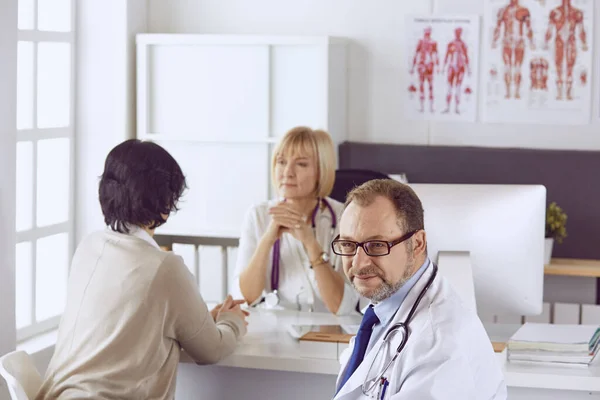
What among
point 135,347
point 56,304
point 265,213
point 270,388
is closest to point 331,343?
point 270,388

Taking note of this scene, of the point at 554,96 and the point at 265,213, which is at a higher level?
the point at 554,96

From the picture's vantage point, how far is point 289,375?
3152 millimetres

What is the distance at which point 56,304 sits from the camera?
178 inches

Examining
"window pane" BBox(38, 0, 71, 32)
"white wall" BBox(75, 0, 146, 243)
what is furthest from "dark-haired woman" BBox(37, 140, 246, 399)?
"white wall" BBox(75, 0, 146, 243)

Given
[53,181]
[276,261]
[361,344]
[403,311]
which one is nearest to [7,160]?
[53,181]

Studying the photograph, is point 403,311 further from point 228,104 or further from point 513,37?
point 513,37

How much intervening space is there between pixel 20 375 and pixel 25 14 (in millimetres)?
1925

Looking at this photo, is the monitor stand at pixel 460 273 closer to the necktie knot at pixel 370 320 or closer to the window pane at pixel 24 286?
the necktie knot at pixel 370 320

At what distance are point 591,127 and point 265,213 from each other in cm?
A: 178

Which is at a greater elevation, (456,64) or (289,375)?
(456,64)

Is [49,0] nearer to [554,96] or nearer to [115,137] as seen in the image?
[115,137]

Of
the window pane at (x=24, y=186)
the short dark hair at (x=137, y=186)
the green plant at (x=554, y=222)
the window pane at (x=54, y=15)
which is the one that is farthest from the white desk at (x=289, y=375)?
the window pane at (x=54, y=15)

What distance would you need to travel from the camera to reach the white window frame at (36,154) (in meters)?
4.21

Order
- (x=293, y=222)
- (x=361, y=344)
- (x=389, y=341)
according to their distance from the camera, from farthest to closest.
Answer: (x=293, y=222) < (x=361, y=344) < (x=389, y=341)
